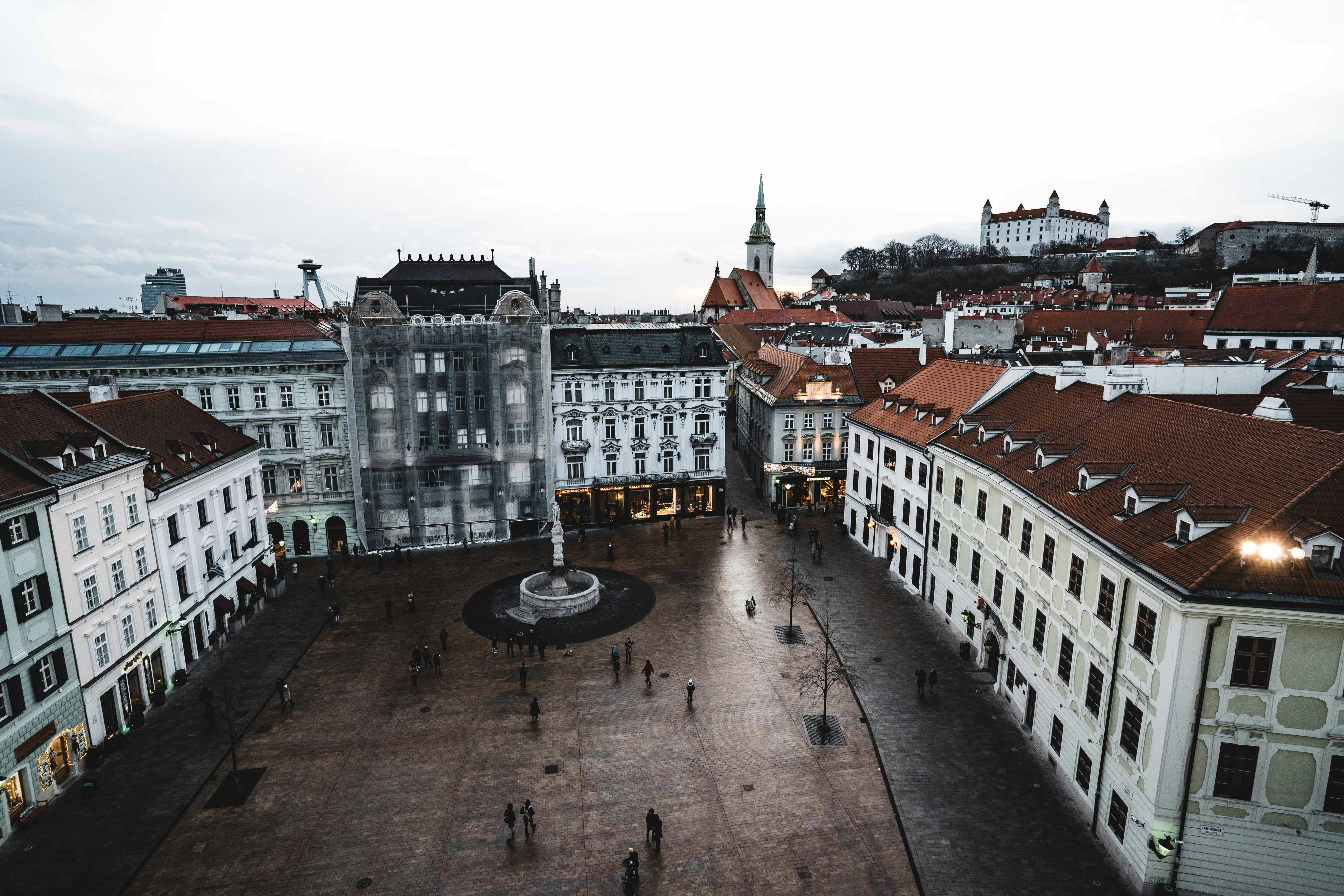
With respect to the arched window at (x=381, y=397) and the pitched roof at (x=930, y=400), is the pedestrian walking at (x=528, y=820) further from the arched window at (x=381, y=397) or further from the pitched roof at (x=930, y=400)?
the arched window at (x=381, y=397)

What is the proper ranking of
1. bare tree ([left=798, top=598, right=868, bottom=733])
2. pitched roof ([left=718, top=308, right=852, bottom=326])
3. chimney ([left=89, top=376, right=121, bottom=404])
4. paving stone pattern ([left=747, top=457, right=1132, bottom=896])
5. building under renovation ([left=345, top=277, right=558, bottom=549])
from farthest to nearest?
pitched roof ([left=718, top=308, right=852, bottom=326]) < building under renovation ([left=345, top=277, right=558, bottom=549]) < chimney ([left=89, top=376, right=121, bottom=404]) < bare tree ([left=798, top=598, right=868, bottom=733]) < paving stone pattern ([left=747, top=457, right=1132, bottom=896])

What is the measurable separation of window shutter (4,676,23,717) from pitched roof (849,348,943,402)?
173 ft

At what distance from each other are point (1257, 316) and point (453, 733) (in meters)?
94.5

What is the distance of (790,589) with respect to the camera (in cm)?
4147

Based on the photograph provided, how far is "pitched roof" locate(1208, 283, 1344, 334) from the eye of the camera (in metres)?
75.1

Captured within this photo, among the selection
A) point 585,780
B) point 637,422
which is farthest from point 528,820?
point 637,422

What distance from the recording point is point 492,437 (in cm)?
5091

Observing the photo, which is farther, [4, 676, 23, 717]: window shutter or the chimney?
the chimney

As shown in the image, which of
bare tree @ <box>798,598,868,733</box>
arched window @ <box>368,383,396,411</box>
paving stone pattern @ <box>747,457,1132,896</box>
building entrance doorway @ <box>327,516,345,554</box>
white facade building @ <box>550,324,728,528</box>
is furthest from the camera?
white facade building @ <box>550,324,728,528</box>

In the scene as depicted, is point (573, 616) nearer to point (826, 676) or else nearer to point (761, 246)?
point (826, 676)

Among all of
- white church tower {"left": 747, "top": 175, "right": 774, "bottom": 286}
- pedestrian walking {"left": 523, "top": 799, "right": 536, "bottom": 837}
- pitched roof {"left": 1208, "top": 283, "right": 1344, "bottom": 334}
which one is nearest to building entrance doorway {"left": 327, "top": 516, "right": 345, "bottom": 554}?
pedestrian walking {"left": 523, "top": 799, "right": 536, "bottom": 837}

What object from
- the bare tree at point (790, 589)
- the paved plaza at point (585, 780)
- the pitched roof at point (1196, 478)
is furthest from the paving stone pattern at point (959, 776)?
the pitched roof at point (1196, 478)

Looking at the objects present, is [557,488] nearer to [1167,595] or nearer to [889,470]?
[889,470]

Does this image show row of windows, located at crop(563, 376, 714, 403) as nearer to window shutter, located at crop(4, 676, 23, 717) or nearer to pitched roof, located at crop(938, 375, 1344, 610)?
pitched roof, located at crop(938, 375, 1344, 610)
